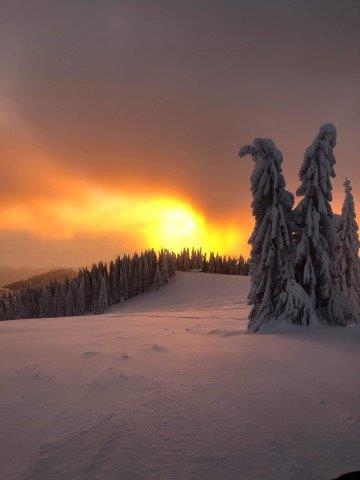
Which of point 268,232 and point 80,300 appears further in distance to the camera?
point 80,300

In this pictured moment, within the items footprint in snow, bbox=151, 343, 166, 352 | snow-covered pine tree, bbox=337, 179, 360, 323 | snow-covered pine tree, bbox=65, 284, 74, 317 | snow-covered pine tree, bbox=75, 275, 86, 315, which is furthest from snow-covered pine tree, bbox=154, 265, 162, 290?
footprint in snow, bbox=151, 343, 166, 352

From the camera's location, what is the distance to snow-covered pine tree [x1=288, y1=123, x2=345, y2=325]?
1438 cm

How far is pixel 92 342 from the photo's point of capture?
1139 cm

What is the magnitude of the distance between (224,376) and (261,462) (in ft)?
10.4

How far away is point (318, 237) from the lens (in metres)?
14.9

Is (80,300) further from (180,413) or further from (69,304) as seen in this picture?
(180,413)

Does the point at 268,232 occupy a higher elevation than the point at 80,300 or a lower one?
higher

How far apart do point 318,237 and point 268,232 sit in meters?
2.24

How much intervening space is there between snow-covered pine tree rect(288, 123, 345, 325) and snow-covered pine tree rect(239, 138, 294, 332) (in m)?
0.75

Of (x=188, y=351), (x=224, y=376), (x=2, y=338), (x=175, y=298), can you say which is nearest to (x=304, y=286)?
(x=188, y=351)

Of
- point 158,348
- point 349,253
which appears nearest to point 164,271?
point 349,253

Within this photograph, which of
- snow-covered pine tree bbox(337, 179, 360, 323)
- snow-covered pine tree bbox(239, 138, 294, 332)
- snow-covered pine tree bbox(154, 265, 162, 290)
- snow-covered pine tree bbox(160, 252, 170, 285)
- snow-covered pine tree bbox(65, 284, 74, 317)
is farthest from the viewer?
snow-covered pine tree bbox(160, 252, 170, 285)

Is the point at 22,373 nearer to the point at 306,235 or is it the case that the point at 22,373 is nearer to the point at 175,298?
the point at 306,235

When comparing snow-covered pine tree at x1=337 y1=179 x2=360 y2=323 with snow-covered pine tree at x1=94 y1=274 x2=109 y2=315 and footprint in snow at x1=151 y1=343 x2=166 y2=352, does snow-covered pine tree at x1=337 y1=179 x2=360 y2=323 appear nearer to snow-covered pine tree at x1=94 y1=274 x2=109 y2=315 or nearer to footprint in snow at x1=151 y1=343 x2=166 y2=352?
footprint in snow at x1=151 y1=343 x2=166 y2=352
